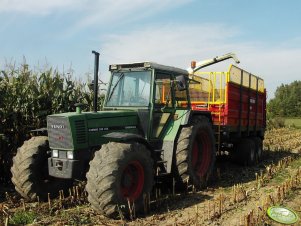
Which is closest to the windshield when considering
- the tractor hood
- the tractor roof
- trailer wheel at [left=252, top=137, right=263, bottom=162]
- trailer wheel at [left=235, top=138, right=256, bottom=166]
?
the tractor roof

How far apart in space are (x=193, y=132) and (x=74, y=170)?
2.48 meters

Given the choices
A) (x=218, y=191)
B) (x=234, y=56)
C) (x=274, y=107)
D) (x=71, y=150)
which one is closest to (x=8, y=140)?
(x=71, y=150)

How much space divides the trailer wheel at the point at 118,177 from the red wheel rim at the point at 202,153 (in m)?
2.13

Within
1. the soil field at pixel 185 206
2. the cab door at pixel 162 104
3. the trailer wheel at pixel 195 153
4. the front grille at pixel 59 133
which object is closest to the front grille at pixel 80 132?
the front grille at pixel 59 133

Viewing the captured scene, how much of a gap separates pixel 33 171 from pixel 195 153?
3325 millimetres

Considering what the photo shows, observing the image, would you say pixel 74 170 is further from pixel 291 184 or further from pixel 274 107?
pixel 274 107

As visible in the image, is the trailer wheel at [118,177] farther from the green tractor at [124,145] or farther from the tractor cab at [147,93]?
the tractor cab at [147,93]

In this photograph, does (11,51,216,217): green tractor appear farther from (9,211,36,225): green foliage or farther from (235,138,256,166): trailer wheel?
(235,138,256,166): trailer wheel

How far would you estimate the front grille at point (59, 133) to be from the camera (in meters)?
5.98

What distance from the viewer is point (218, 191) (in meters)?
7.39

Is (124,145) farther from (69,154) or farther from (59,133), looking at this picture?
(59,133)

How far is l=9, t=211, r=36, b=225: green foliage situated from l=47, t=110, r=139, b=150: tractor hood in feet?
3.59

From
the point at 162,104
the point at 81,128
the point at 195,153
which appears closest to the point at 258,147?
the point at 195,153

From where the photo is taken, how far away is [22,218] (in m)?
5.49
